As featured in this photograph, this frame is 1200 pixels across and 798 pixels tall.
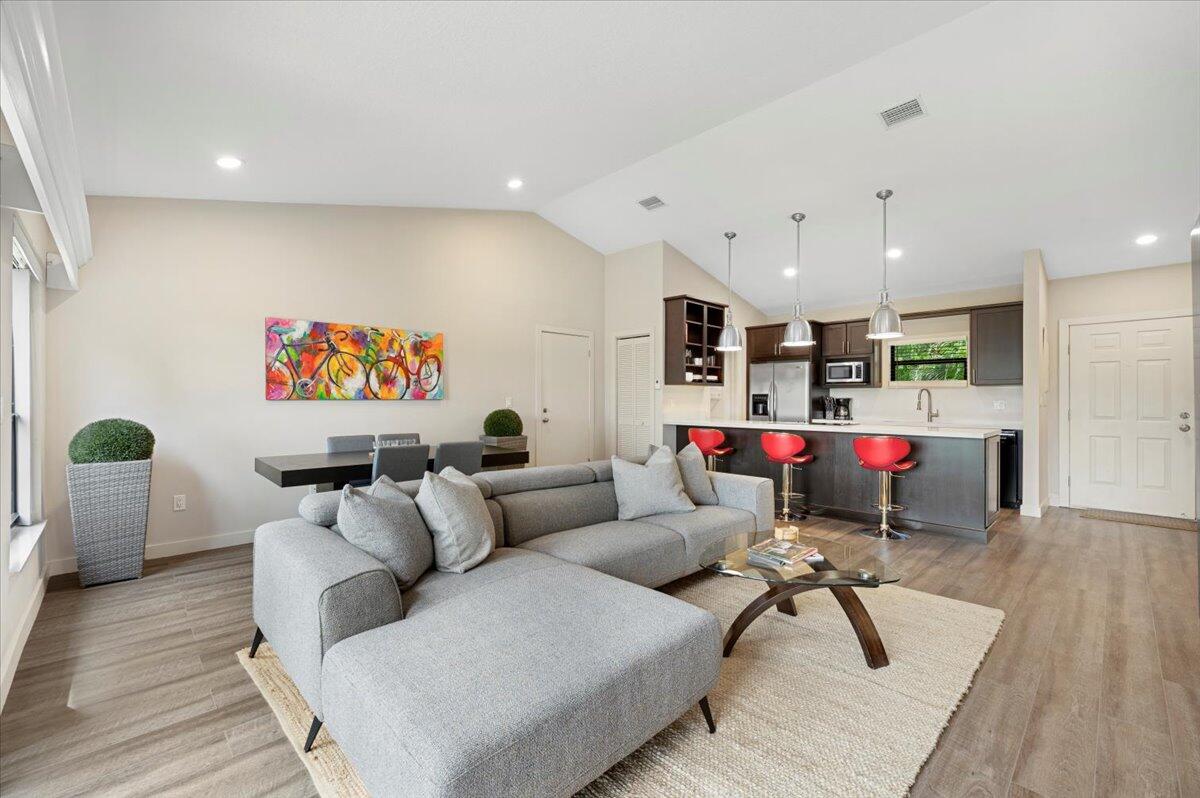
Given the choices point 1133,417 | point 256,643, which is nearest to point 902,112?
point 1133,417

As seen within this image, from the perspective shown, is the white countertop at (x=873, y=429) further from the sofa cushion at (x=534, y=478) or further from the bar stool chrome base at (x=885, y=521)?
the sofa cushion at (x=534, y=478)

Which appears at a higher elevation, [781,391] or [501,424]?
[781,391]

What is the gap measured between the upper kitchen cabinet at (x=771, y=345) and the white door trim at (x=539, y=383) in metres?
2.37

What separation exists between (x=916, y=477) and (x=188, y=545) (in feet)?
19.2

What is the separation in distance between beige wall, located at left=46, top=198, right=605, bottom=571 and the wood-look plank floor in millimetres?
828

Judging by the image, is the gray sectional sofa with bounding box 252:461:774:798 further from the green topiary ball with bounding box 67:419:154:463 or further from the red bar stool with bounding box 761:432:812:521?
the red bar stool with bounding box 761:432:812:521

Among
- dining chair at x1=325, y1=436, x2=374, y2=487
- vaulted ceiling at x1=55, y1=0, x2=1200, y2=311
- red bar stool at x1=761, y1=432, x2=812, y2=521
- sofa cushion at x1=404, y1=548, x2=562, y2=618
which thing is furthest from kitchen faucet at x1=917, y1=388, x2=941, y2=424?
dining chair at x1=325, y1=436, x2=374, y2=487

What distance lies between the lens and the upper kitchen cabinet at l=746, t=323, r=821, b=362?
23.2 feet

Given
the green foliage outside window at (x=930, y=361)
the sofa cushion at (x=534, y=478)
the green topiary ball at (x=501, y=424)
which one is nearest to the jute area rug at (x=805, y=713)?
the sofa cushion at (x=534, y=478)

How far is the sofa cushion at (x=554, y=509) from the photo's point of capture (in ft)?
9.65

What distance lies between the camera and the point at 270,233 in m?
4.33

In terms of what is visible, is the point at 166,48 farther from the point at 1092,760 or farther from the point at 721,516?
the point at 1092,760

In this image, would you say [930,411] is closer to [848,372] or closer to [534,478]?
[848,372]

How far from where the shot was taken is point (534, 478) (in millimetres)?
3199
